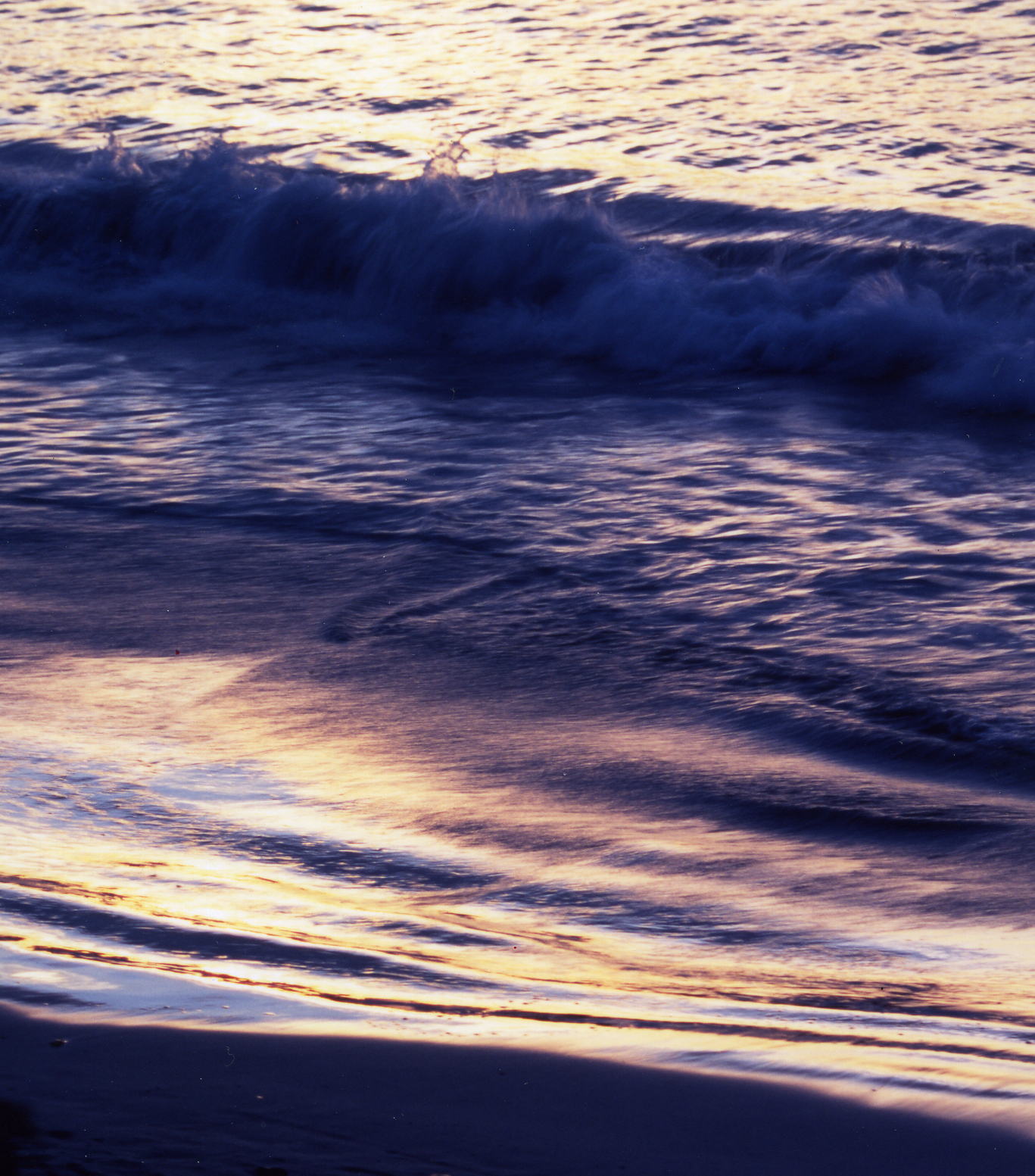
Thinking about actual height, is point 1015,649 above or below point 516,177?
below

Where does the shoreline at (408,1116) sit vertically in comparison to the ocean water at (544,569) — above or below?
above

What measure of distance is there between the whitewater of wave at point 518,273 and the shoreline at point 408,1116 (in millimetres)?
5778

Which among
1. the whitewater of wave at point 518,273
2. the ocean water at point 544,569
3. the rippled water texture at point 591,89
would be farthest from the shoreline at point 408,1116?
the rippled water texture at point 591,89

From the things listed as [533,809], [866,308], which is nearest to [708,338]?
[866,308]

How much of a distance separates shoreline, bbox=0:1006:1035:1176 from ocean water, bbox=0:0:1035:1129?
0.07m

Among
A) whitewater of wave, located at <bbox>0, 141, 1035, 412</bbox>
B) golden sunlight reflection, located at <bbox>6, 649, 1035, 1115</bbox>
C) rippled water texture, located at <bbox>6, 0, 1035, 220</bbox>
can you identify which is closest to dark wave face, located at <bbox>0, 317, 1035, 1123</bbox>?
golden sunlight reflection, located at <bbox>6, 649, 1035, 1115</bbox>

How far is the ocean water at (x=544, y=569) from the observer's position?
2.47 metres

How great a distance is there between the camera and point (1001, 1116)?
1862 millimetres

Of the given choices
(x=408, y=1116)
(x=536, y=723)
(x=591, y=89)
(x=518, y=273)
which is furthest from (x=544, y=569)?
(x=591, y=89)

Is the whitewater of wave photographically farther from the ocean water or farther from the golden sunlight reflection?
the golden sunlight reflection

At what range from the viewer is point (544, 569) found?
510cm

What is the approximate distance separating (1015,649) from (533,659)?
1.29m

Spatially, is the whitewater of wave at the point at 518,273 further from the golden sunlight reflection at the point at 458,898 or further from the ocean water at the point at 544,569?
the golden sunlight reflection at the point at 458,898

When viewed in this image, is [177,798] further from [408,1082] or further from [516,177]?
[516,177]
